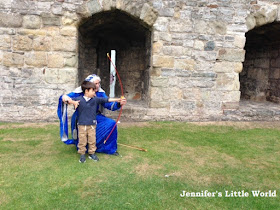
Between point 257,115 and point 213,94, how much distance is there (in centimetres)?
123

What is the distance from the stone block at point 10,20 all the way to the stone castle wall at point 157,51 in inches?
0.7

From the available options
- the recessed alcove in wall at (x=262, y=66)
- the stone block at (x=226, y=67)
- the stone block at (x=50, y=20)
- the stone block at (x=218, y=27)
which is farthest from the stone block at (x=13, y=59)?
the recessed alcove in wall at (x=262, y=66)

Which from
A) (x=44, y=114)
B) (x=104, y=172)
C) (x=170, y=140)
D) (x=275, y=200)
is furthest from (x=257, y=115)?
(x=44, y=114)

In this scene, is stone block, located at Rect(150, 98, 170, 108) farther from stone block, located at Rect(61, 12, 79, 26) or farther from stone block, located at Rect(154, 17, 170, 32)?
stone block, located at Rect(61, 12, 79, 26)

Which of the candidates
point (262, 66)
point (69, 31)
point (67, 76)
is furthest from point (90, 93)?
point (262, 66)

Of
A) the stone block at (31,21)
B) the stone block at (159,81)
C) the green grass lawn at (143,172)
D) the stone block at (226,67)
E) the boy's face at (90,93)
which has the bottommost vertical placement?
the green grass lawn at (143,172)

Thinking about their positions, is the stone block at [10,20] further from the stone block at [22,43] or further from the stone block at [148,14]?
the stone block at [148,14]

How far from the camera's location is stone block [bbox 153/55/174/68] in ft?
17.1

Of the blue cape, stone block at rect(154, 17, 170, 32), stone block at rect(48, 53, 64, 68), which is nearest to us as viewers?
the blue cape

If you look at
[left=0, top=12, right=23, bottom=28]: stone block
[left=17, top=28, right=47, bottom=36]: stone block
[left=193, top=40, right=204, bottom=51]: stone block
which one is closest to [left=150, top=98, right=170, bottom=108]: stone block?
[left=193, top=40, right=204, bottom=51]: stone block

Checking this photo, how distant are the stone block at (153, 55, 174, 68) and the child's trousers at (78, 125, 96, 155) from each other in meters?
2.49

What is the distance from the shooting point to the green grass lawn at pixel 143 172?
7.73ft

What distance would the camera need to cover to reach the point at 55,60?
196 inches

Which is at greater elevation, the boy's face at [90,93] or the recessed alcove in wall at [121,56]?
the recessed alcove in wall at [121,56]
